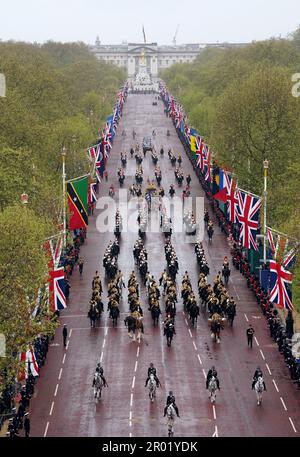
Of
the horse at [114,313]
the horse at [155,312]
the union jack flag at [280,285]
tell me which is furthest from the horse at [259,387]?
the horse at [114,313]

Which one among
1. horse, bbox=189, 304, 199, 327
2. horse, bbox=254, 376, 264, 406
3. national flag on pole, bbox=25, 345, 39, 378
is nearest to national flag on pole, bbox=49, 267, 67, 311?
national flag on pole, bbox=25, 345, 39, 378

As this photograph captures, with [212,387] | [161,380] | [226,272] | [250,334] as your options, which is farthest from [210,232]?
[212,387]

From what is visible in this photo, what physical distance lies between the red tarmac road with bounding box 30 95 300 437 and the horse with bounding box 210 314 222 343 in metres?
0.39

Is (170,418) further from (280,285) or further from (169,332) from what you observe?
(280,285)

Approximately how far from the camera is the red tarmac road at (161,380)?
3625 centimetres

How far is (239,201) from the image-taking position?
182ft

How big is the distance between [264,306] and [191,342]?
6.07 meters

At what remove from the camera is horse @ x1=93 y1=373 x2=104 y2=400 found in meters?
38.6

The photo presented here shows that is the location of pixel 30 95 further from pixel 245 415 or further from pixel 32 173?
pixel 245 415

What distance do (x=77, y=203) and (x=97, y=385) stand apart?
20.8 m

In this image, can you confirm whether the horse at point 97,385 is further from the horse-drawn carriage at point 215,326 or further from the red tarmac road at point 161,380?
the horse-drawn carriage at point 215,326

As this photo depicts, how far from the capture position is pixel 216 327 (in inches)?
1811

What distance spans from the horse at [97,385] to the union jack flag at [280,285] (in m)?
9.47

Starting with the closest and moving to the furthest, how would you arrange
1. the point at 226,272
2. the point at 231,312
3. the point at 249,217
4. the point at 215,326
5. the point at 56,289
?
1. the point at 56,289
2. the point at 215,326
3. the point at 231,312
4. the point at 249,217
5. the point at 226,272
